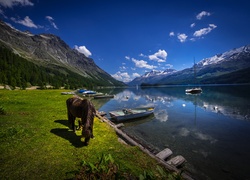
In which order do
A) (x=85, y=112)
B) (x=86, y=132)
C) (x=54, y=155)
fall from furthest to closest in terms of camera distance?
(x=85, y=112) → (x=86, y=132) → (x=54, y=155)

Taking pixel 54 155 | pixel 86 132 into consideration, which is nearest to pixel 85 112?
pixel 86 132

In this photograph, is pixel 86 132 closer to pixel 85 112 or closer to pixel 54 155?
pixel 85 112

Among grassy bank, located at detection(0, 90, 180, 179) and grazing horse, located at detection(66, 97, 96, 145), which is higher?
grazing horse, located at detection(66, 97, 96, 145)

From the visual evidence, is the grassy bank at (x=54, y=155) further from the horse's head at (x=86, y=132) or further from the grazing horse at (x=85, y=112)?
the grazing horse at (x=85, y=112)

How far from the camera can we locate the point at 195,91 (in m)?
102

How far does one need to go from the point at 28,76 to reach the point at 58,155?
15506 cm

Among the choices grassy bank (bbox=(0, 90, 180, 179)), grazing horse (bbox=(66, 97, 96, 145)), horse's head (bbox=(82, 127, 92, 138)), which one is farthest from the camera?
grazing horse (bbox=(66, 97, 96, 145))

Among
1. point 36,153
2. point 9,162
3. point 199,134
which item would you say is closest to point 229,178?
point 199,134

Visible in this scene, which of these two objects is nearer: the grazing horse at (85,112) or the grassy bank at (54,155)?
the grassy bank at (54,155)

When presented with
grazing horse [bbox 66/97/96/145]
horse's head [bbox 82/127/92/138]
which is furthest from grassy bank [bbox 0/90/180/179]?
grazing horse [bbox 66/97/96/145]

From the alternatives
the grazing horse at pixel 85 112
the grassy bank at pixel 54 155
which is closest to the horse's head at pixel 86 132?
the grazing horse at pixel 85 112

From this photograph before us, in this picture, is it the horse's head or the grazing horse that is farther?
the grazing horse

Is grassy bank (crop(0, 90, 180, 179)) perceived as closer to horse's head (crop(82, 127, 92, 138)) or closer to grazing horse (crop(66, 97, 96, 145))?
horse's head (crop(82, 127, 92, 138))

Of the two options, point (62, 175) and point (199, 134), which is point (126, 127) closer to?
point (199, 134)
